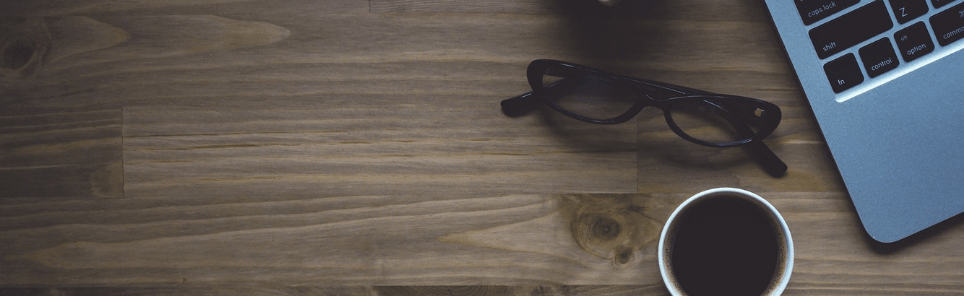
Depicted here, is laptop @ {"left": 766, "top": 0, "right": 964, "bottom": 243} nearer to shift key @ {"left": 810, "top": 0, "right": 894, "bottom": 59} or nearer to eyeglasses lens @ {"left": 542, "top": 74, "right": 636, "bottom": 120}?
shift key @ {"left": 810, "top": 0, "right": 894, "bottom": 59}

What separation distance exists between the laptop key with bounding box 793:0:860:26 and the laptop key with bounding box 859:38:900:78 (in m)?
0.04

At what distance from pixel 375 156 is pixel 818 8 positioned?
0.40 metres

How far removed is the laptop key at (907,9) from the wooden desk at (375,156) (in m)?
0.09

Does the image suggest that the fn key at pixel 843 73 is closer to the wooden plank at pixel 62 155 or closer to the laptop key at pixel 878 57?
the laptop key at pixel 878 57

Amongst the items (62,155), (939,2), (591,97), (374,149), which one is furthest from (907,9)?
(62,155)

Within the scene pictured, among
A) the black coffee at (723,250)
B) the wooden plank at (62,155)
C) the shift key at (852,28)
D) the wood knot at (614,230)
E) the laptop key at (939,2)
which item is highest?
the wooden plank at (62,155)

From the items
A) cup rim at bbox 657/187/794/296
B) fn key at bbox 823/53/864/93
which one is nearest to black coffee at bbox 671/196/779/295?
cup rim at bbox 657/187/794/296

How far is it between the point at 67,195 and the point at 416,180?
1.08 feet

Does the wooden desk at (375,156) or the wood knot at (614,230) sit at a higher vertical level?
the wooden desk at (375,156)

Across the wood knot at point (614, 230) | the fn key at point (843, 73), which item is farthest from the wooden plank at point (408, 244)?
the fn key at point (843, 73)

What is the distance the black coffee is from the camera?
1.76ft

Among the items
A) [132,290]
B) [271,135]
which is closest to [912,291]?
[271,135]

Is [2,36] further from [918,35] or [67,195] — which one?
[918,35]

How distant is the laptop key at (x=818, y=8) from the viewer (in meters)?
0.52
